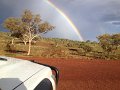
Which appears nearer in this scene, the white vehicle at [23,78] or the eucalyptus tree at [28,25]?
the white vehicle at [23,78]

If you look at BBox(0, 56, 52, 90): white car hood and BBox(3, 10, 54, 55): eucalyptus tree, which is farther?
BBox(3, 10, 54, 55): eucalyptus tree

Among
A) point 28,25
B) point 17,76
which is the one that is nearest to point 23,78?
point 17,76

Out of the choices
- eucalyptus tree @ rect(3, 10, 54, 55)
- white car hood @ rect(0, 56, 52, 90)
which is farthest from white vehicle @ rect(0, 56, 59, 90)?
eucalyptus tree @ rect(3, 10, 54, 55)

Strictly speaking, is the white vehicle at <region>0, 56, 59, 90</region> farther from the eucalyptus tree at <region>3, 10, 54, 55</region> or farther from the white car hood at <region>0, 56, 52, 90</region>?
the eucalyptus tree at <region>3, 10, 54, 55</region>

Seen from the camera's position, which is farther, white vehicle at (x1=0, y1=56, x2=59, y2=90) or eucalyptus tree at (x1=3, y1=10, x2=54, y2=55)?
eucalyptus tree at (x1=3, y1=10, x2=54, y2=55)

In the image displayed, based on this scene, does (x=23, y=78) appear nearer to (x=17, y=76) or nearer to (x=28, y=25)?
(x=17, y=76)

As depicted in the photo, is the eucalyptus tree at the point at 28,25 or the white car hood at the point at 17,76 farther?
the eucalyptus tree at the point at 28,25

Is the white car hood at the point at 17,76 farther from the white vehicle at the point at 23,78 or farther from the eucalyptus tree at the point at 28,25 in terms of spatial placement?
the eucalyptus tree at the point at 28,25

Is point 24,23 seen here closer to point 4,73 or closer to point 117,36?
point 117,36

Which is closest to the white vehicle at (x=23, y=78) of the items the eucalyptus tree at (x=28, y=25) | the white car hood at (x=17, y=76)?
the white car hood at (x=17, y=76)

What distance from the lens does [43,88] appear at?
97.1 inches

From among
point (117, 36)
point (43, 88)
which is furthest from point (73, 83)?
point (117, 36)

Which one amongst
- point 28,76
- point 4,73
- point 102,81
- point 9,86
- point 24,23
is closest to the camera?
point 9,86

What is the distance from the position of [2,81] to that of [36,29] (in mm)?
50314
